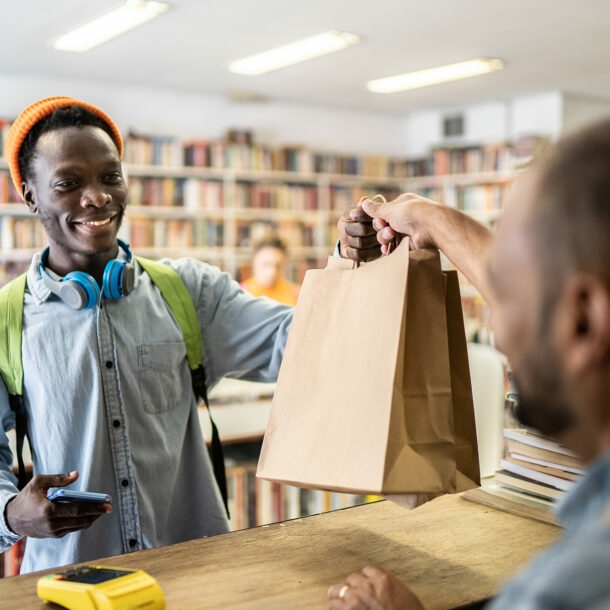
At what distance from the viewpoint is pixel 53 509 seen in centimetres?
114

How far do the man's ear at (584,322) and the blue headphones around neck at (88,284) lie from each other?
40.5 inches

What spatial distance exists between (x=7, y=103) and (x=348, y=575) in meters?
6.04

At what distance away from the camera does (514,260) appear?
1.96 ft

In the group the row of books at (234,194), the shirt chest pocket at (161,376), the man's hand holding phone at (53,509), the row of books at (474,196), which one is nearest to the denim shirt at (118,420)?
the shirt chest pocket at (161,376)

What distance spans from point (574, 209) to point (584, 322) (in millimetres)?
83

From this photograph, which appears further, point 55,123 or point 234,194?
point 234,194

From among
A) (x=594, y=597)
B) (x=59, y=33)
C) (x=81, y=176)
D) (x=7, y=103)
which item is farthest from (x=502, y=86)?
(x=594, y=597)

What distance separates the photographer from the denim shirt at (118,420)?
1.37 meters

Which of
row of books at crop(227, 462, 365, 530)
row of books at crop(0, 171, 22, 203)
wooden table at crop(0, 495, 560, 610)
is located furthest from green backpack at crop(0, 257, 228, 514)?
row of books at crop(0, 171, 22, 203)

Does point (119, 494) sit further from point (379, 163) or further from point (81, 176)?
point (379, 163)

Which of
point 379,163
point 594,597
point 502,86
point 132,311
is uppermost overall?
point 502,86

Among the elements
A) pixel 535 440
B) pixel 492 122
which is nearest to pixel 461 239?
pixel 535 440

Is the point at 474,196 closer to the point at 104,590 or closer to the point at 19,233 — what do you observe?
the point at 19,233

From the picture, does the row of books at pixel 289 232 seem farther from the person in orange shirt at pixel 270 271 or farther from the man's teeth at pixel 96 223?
the man's teeth at pixel 96 223
